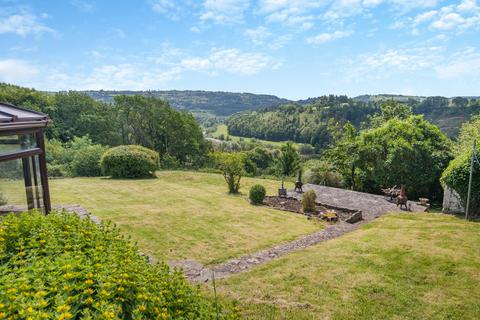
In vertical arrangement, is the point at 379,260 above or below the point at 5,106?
below

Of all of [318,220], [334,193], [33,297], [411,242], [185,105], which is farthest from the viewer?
[185,105]

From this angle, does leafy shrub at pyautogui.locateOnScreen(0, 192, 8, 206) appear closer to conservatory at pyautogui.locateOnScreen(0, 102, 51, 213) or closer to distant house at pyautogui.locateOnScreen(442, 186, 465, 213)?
conservatory at pyautogui.locateOnScreen(0, 102, 51, 213)

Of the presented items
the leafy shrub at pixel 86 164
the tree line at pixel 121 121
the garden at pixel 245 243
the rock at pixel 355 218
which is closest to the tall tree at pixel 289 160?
the garden at pixel 245 243

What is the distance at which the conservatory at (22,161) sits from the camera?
690 centimetres

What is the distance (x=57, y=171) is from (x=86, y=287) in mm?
27341

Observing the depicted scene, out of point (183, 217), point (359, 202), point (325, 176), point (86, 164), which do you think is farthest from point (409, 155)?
point (86, 164)

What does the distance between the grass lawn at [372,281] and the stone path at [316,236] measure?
1.91 ft

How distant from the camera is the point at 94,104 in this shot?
41.6 metres

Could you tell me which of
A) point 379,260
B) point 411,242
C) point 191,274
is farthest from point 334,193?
point 191,274

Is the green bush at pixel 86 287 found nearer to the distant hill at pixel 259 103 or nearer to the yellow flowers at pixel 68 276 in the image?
the yellow flowers at pixel 68 276

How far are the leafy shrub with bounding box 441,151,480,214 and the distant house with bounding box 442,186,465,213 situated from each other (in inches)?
24.9

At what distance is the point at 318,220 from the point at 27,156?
1096cm

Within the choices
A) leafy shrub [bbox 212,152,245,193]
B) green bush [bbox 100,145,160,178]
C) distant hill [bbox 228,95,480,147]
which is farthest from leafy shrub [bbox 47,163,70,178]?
distant hill [bbox 228,95,480,147]

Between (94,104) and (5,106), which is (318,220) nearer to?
(5,106)
